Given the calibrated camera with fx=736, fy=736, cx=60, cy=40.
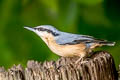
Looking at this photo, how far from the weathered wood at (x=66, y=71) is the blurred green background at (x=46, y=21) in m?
0.73

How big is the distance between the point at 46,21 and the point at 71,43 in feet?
2.28

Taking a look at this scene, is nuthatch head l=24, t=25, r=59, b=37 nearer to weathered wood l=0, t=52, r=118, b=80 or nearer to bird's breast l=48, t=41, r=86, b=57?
bird's breast l=48, t=41, r=86, b=57

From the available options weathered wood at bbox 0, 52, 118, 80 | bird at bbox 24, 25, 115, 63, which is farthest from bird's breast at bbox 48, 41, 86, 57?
weathered wood at bbox 0, 52, 118, 80

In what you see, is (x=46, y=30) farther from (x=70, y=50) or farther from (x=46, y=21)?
(x=46, y=21)

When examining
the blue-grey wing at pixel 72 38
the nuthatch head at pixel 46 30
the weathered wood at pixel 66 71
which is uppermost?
the nuthatch head at pixel 46 30

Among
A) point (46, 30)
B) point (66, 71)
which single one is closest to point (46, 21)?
point (46, 30)

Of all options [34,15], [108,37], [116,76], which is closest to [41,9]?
[34,15]

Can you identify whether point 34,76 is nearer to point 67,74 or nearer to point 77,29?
point 67,74

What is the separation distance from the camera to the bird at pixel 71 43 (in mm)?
4492

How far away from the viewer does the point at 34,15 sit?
5.10 metres

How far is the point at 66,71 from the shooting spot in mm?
4051

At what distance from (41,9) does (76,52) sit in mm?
721

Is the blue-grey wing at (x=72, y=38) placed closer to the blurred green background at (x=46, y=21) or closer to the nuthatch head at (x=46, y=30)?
the nuthatch head at (x=46, y=30)

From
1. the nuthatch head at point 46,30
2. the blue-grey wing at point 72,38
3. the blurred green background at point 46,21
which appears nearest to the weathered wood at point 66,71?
the blue-grey wing at point 72,38
